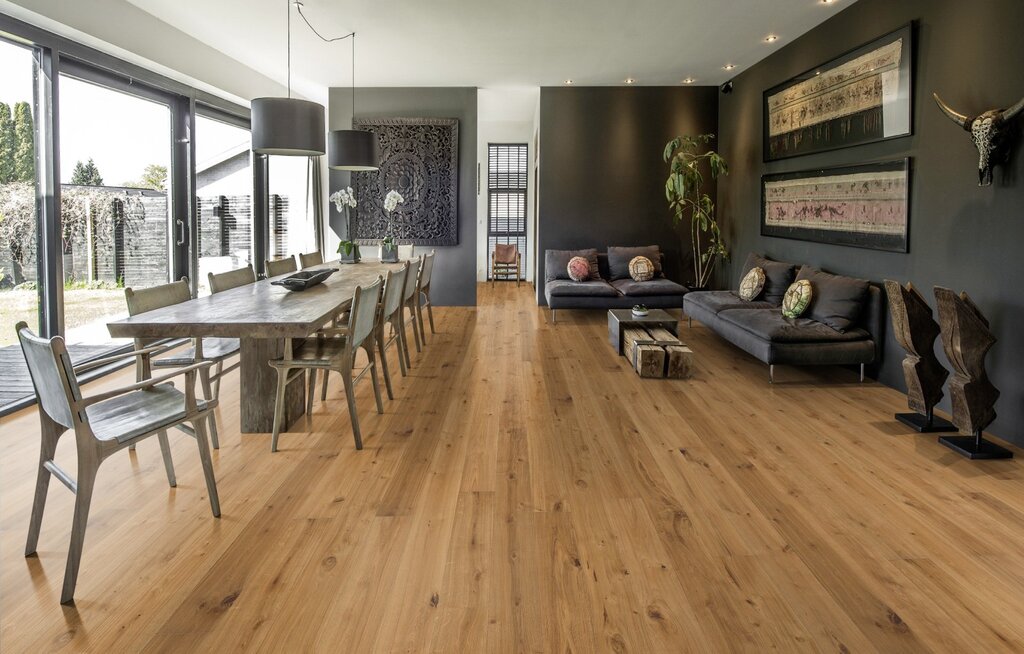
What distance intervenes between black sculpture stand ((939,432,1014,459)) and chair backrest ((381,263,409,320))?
326 cm

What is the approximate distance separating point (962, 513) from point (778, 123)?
4950 mm

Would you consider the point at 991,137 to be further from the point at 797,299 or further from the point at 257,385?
the point at 257,385

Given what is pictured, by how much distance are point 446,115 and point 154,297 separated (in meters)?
6.12

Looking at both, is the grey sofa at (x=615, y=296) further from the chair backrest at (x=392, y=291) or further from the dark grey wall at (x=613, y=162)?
the chair backrest at (x=392, y=291)

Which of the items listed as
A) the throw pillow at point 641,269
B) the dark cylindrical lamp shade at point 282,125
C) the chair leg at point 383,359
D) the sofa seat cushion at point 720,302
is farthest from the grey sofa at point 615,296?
the dark cylindrical lamp shade at point 282,125

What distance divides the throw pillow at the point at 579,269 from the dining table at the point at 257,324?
3894mm

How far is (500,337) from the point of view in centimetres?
726

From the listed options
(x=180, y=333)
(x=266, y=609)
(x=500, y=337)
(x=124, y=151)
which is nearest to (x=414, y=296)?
(x=500, y=337)

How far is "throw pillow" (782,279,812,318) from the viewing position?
18.6 feet

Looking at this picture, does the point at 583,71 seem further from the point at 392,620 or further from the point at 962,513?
the point at 392,620

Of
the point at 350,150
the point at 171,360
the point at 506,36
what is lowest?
the point at 171,360

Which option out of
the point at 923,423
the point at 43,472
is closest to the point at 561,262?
the point at 923,423

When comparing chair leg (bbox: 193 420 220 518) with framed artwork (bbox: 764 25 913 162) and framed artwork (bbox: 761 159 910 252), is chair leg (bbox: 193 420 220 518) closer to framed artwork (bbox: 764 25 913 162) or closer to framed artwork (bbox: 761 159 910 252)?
framed artwork (bbox: 761 159 910 252)

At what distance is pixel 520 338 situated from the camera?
7227 millimetres
